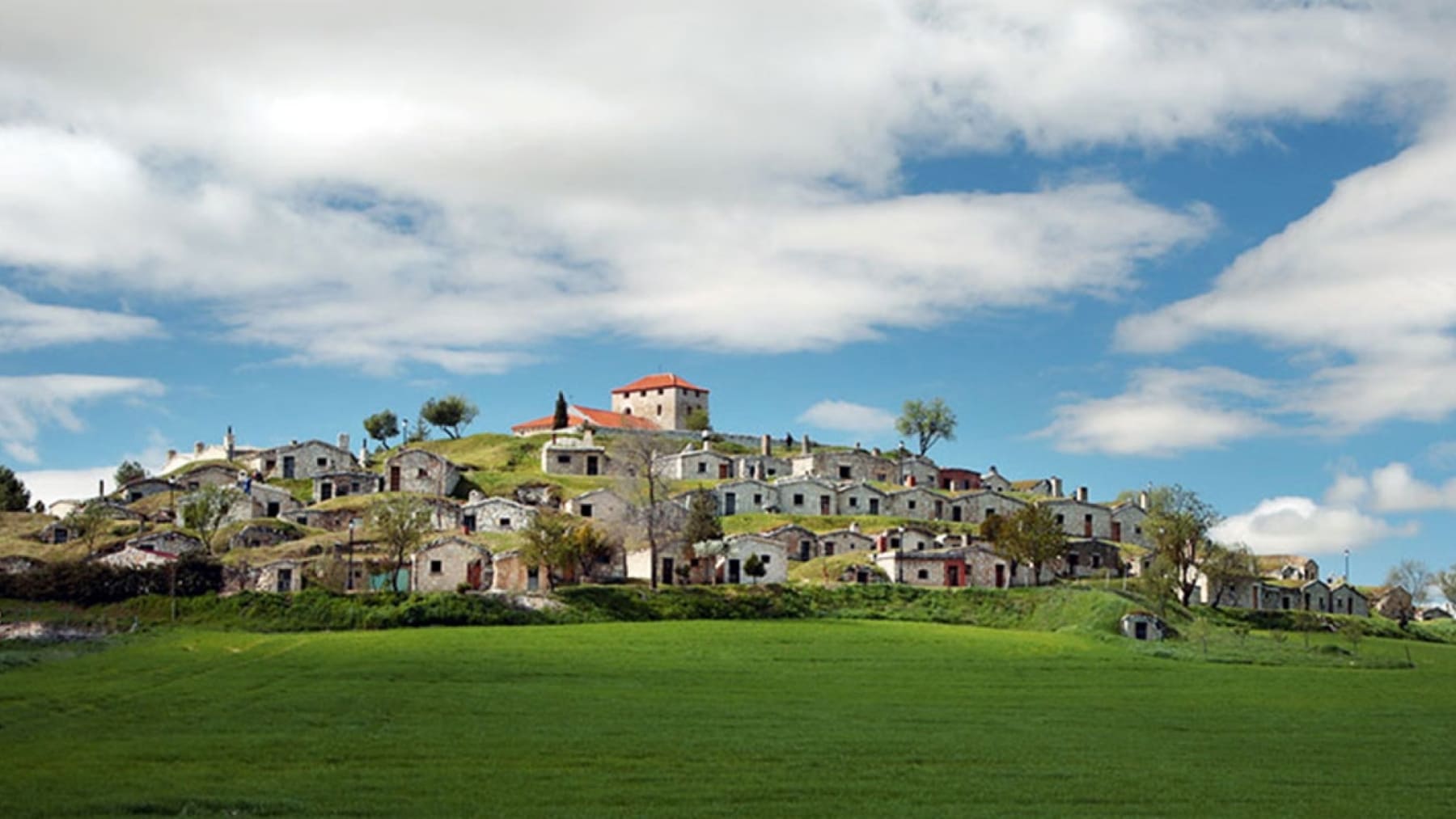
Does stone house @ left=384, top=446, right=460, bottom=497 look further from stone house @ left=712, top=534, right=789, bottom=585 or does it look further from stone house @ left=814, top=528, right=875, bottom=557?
stone house @ left=712, top=534, right=789, bottom=585

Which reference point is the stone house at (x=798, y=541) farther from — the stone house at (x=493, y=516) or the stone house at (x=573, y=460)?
the stone house at (x=573, y=460)

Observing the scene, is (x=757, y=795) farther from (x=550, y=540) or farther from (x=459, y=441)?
(x=459, y=441)

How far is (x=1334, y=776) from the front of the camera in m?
38.9

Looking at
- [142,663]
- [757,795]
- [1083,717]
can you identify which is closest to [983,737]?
[1083,717]

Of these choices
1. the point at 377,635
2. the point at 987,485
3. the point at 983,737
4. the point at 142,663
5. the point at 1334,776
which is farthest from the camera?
the point at 987,485

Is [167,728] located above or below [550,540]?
below

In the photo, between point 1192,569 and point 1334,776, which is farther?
point 1192,569

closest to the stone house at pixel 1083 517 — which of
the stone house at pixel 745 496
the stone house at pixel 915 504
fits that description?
the stone house at pixel 915 504

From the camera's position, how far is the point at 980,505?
12769 cm

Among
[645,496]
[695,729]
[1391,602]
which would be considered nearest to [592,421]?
[645,496]

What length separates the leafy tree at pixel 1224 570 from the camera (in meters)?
104

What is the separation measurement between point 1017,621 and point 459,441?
2981 inches

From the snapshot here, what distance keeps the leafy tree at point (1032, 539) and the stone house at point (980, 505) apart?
87.1ft

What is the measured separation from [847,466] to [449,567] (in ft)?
182
